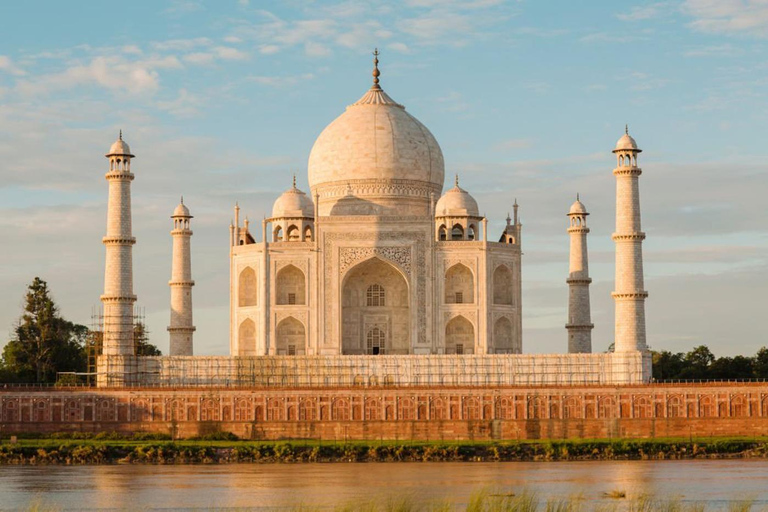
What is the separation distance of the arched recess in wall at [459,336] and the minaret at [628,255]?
198 inches

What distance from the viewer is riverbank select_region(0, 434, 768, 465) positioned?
36.7 metres

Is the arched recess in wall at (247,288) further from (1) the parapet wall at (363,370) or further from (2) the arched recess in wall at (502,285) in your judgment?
(2) the arched recess in wall at (502,285)

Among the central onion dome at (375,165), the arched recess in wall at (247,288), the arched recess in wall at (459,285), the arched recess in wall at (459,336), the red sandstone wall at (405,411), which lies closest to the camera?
the red sandstone wall at (405,411)

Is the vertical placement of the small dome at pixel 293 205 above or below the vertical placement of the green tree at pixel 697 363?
above

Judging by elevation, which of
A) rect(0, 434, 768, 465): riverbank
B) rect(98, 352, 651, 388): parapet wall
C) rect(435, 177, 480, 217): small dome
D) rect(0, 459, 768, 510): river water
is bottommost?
rect(0, 459, 768, 510): river water

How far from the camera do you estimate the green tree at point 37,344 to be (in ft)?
165

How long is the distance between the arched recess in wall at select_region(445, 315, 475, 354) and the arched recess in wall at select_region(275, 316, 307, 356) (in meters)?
4.36

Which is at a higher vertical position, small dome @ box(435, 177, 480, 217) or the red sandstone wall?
small dome @ box(435, 177, 480, 217)

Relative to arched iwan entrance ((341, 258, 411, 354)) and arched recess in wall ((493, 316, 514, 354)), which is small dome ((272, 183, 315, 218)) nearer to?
arched iwan entrance ((341, 258, 411, 354))

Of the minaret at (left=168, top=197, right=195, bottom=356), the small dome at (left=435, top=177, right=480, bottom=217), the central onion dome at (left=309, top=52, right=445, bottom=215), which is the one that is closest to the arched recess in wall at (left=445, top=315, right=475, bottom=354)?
the small dome at (left=435, top=177, right=480, bottom=217)

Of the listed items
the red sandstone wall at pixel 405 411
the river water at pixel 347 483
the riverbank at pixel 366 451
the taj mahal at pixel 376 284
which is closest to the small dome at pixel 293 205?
the taj mahal at pixel 376 284

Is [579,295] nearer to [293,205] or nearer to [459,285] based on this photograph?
[459,285]

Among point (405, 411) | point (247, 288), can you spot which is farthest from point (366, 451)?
point (247, 288)

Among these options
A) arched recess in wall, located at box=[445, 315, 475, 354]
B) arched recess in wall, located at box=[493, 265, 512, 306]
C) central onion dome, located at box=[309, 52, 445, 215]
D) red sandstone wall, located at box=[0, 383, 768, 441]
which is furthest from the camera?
central onion dome, located at box=[309, 52, 445, 215]
